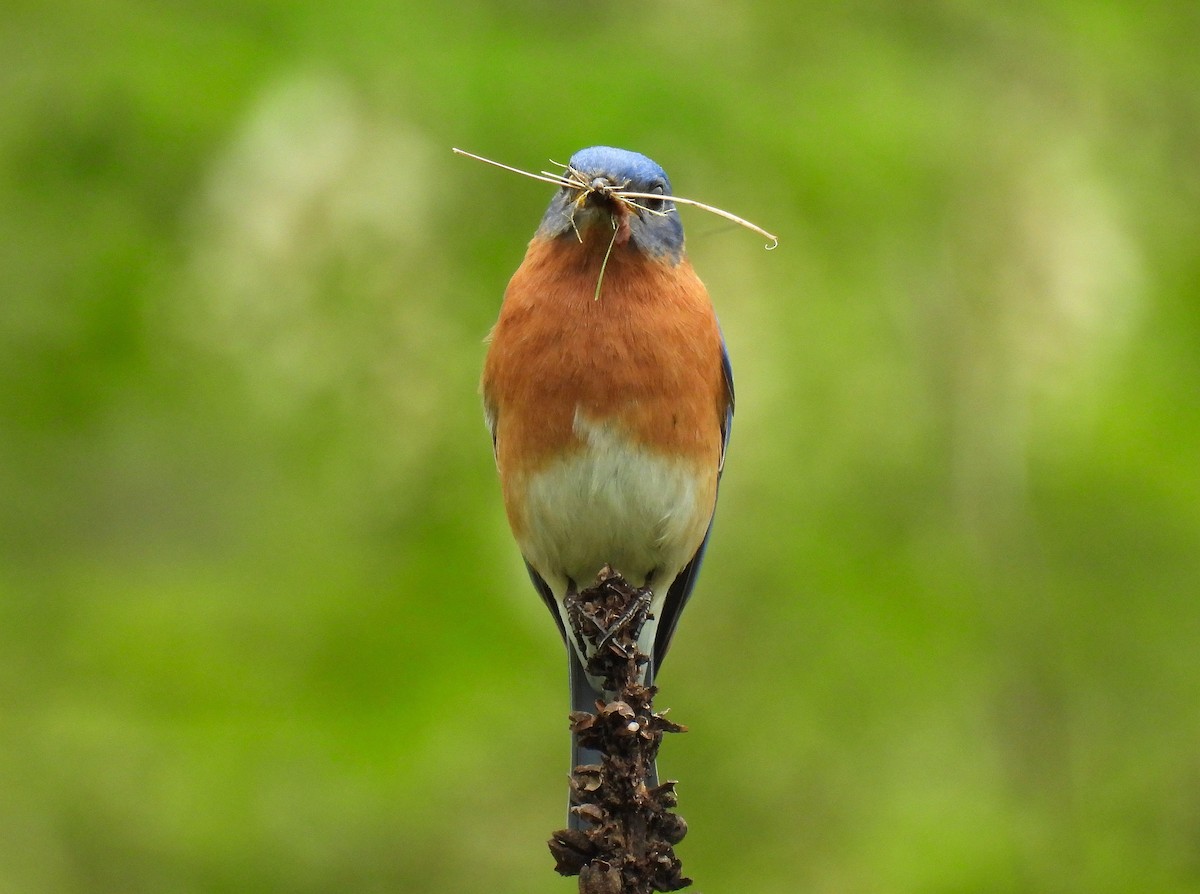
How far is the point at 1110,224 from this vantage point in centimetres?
696

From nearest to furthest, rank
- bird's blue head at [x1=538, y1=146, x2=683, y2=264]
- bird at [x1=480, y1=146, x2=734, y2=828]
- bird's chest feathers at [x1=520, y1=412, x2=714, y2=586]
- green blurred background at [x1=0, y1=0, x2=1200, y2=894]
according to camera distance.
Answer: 1. bird's blue head at [x1=538, y1=146, x2=683, y2=264]
2. bird at [x1=480, y1=146, x2=734, y2=828]
3. bird's chest feathers at [x1=520, y1=412, x2=714, y2=586]
4. green blurred background at [x1=0, y1=0, x2=1200, y2=894]

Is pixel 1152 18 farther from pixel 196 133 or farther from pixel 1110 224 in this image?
pixel 196 133

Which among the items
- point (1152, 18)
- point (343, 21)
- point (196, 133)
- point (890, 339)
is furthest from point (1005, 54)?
point (196, 133)

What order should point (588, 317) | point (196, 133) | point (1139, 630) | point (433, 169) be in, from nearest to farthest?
point (588, 317), point (196, 133), point (433, 169), point (1139, 630)

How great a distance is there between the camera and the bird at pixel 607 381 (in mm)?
4781

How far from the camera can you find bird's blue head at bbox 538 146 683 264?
4.66 m

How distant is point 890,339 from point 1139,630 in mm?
1875

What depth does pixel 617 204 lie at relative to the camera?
4668 mm

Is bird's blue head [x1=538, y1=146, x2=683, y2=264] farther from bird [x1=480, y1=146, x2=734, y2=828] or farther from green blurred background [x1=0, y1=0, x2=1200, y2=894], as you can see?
green blurred background [x1=0, y1=0, x2=1200, y2=894]

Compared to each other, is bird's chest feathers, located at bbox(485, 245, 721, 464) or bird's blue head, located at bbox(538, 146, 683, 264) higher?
bird's blue head, located at bbox(538, 146, 683, 264)

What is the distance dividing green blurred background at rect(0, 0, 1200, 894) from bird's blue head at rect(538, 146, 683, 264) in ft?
3.35

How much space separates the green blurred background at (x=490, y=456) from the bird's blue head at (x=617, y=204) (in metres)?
1.02

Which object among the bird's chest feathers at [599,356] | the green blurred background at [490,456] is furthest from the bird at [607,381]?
the green blurred background at [490,456]

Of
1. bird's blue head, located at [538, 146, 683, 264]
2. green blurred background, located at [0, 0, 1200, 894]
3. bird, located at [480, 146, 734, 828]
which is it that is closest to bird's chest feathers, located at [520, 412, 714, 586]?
bird, located at [480, 146, 734, 828]
